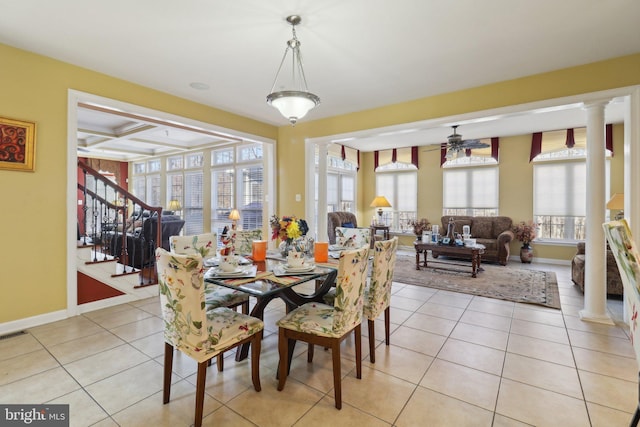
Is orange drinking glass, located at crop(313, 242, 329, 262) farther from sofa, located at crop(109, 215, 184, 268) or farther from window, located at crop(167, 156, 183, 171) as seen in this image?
window, located at crop(167, 156, 183, 171)

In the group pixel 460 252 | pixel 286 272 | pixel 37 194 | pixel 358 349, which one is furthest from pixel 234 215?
pixel 358 349

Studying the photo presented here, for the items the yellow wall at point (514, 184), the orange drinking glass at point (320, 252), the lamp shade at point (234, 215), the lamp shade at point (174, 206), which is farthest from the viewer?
the lamp shade at point (174, 206)

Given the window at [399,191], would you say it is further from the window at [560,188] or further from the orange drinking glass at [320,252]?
the orange drinking glass at [320,252]

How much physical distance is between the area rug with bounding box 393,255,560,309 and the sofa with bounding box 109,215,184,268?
3913 millimetres

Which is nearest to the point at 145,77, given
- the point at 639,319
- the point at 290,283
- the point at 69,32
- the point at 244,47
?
the point at 69,32

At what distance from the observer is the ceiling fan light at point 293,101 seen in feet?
7.80

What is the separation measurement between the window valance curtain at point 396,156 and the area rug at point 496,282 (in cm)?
322

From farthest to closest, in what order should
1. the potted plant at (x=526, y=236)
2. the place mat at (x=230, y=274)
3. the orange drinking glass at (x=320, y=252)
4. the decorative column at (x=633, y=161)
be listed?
the potted plant at (x=526, y=236)
the decorative column at (x=633, y=161)
the orange drinking glass at (x=320, y=252)
the place mat at (x=230, y=274)

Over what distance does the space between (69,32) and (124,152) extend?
7184mm

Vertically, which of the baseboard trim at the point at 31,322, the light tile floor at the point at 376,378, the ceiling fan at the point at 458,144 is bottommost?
the light tile floor at the point at 376,378

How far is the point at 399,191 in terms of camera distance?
8.26 meters

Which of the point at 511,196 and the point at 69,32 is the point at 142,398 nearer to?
the point at 69,32

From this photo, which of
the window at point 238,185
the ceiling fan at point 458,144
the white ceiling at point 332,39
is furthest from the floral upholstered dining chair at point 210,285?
the ceiling fan at point 458,144

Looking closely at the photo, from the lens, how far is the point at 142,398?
1.91 m
